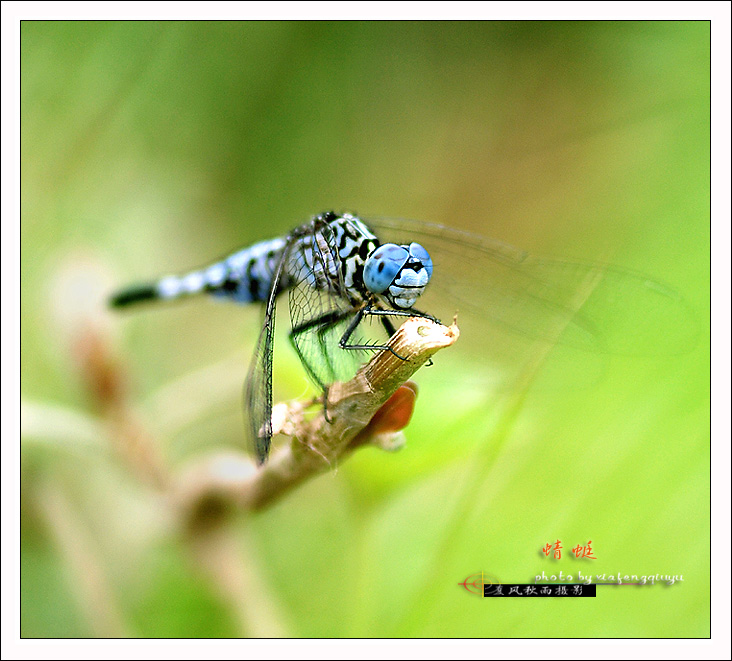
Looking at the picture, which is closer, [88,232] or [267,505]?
[267,505]

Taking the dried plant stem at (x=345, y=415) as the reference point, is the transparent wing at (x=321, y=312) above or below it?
above

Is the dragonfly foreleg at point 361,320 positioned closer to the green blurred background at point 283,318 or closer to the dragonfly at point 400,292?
the dragonfly at point 400,292

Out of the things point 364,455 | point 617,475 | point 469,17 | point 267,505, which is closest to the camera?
point 267,505

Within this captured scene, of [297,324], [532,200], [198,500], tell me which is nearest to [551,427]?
[297,324]

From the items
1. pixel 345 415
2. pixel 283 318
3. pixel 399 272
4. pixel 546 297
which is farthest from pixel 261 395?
pixel 546 297

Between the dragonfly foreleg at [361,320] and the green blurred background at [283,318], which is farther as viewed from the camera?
the green blurred background at [283,318]

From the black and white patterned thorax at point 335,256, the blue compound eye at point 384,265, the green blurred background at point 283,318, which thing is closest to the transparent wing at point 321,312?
the black and white patterned thorax at point 335,256

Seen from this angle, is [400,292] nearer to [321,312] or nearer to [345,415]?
[321,312]

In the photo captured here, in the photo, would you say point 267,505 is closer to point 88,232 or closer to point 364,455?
point 364,455

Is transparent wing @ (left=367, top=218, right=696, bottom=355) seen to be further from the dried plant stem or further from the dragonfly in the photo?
the dried plant stem

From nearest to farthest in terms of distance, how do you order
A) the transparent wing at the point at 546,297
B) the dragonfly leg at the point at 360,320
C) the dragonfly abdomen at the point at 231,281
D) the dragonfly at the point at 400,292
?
1. the dragonfly leg at the point at 360,320
2. the dragonfly at the point at 400,292
3. the transparent wing at the point at 546,297
4. the dragonfly abdomen at the point at 231,281
